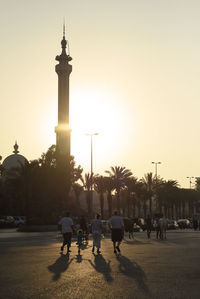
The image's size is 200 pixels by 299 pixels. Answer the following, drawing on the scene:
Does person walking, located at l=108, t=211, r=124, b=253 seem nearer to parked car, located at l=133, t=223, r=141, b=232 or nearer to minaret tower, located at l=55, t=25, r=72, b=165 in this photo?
parked car, located at l=133, t=223, r=141, b=232

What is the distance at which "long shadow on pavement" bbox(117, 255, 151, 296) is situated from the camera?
10.1m

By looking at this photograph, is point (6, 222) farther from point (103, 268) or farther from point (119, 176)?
point (103, 268)

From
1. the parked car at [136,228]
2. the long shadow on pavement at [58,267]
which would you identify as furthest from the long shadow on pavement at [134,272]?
A: the parked car at [136,228]

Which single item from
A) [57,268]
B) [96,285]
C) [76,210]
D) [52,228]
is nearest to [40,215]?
[52,228]

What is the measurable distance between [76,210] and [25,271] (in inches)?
2406

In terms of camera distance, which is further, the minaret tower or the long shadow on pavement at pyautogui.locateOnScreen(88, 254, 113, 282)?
the minaret tower

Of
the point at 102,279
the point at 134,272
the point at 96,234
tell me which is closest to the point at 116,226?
the point at 96,234

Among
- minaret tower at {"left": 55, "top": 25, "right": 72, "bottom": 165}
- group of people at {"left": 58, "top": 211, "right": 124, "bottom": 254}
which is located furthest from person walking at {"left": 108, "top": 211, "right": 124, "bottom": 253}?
minaret tower at {"left": 55, "top": 25, "right": 72, "bottom": 165}

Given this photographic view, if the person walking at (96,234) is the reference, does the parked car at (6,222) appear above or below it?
above

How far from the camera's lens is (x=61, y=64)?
102 m

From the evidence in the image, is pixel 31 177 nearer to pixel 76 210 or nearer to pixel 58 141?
pixel 76 210

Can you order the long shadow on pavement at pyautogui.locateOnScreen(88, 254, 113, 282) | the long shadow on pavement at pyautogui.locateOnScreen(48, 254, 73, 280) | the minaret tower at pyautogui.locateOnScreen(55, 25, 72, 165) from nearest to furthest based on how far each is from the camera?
the long shadow on pavement at pyautogui.locateOnScreen(88, 254, 113, 282), the long shadow on pavement at pyautogui.locateOnScreen(48, 254, 73, 280), the minaret tower at pyautogui.locateOnScreen(55, 25, 72, 165)

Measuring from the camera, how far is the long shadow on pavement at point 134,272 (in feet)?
33.3

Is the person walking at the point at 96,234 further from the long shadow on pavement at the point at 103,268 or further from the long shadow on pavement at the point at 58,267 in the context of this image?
the long shadow on pavement at the point at 58,267
